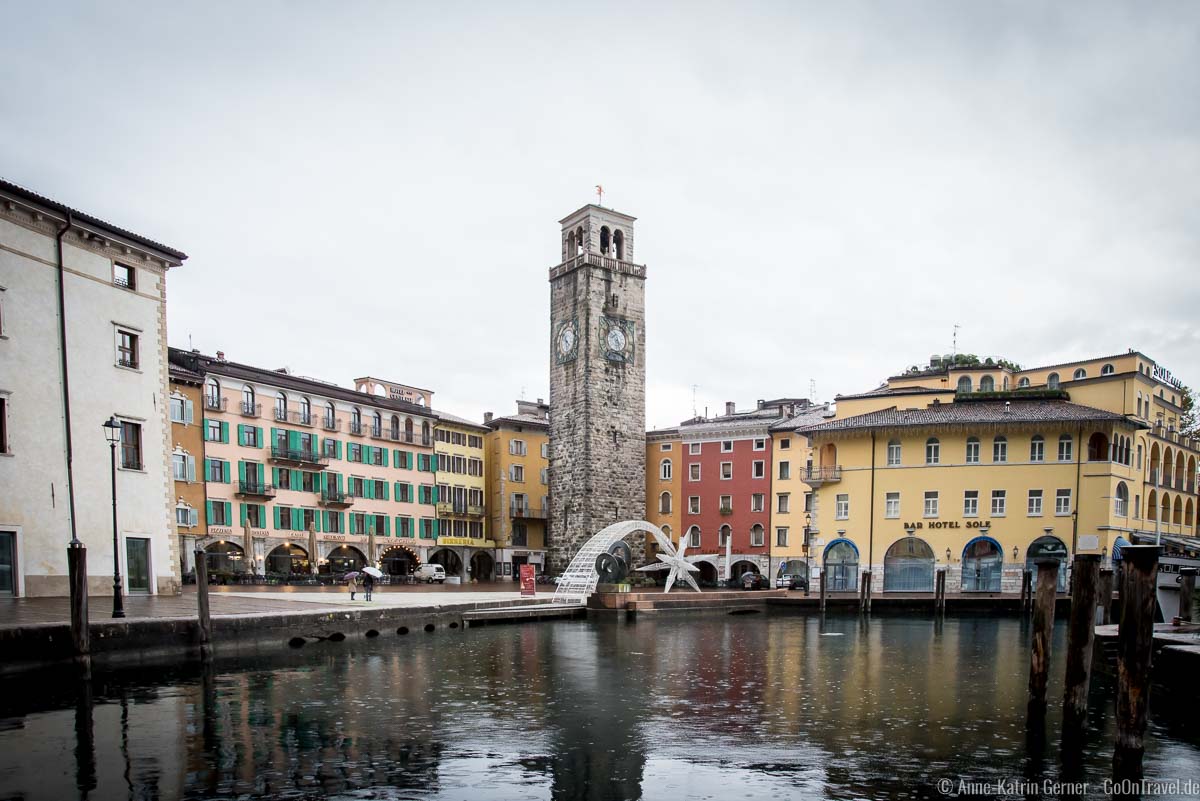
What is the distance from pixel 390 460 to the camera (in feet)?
200

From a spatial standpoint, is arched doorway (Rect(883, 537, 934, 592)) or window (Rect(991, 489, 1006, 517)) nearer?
window (Rect(991, 489, 1006, 517))

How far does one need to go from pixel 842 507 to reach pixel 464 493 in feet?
90.9

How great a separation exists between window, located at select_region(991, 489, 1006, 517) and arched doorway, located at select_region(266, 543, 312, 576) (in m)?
38.1

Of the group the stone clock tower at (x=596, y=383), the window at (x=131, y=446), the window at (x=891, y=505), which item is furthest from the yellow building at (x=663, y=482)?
the window at (x=131, y=446)

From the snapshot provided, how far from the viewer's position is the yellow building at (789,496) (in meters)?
59.4

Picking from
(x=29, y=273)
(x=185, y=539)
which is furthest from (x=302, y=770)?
(x=185, y=539)

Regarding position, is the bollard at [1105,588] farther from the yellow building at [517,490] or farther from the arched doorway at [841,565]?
the yellow building at [517,490]

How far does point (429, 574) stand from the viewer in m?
58.1

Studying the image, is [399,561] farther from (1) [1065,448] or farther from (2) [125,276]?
(1) [1065,448]

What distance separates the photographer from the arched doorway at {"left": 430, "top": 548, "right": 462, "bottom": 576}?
2630 inches

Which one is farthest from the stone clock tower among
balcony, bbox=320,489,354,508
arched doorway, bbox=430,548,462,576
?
balcony, bbox=320,489,354,508

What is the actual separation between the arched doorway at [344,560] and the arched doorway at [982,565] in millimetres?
35940

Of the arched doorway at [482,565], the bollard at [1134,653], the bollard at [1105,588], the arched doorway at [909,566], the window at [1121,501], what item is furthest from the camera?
the arched doorway at [482,565]

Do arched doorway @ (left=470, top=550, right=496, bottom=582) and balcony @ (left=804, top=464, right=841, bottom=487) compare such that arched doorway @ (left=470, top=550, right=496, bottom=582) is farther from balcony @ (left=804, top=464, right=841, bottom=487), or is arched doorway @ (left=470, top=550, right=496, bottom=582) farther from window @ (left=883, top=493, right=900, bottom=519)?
window @ (left=883, top=493, right=900, bottom=519)
